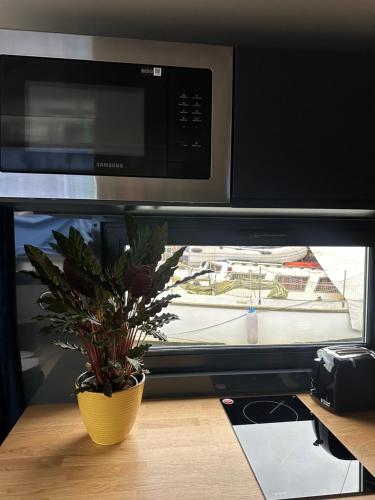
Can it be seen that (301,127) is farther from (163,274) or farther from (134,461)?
(134,461)

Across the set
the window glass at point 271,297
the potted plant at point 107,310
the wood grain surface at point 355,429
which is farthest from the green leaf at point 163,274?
the wood grain surface at point 355,429

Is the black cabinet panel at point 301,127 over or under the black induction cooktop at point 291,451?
over

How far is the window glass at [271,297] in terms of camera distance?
1.37 metres

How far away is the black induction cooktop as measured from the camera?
2.74ft

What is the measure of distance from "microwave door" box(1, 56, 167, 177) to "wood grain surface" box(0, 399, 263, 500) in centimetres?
69

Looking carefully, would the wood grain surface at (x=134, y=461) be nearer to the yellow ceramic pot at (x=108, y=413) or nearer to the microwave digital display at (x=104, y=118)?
the yellow ceramic pot at (x=108, y=413)

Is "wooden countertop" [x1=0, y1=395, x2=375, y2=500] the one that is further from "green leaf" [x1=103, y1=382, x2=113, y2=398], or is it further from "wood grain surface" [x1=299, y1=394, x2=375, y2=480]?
"green leaf" [x1=103, y1=382, x2=113, y2=398]

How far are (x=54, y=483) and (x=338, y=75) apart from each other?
3.89 ft

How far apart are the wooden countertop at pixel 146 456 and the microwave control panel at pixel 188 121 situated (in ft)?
2.28

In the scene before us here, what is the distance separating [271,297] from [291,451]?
1.86ft

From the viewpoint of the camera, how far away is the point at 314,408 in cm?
118

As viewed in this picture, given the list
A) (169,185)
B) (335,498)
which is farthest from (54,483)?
(169,185)

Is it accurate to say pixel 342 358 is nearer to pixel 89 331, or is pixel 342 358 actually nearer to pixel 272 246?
pixel 272 246

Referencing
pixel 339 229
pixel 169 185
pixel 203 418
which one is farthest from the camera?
pixel 339 229
